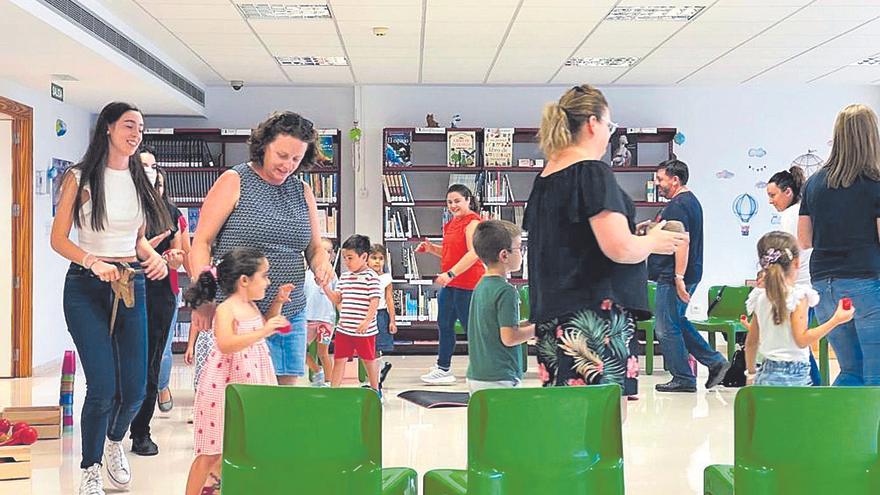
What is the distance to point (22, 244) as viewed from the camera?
28.0ft

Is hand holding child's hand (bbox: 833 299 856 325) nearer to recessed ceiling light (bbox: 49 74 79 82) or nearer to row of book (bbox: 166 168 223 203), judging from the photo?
recessed ceiling light (bbox: 49 74 79 82)

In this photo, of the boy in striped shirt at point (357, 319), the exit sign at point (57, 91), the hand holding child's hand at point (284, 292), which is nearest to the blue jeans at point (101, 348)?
the hand holding child's hand at point (284, 292)

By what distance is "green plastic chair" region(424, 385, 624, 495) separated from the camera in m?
2.42

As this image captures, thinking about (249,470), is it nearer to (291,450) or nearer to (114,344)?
→ (291,450)

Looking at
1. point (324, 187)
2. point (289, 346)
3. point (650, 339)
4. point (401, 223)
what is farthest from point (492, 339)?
point (324, 187)

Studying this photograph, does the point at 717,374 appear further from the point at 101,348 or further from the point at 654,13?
the point at 101,348

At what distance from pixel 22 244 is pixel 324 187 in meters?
3.12

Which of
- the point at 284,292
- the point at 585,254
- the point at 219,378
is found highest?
the point at 585,254

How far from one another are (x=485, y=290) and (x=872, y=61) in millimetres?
6852

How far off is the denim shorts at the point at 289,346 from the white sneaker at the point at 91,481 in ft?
3.33

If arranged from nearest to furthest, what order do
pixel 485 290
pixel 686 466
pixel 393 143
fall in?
pixel 485 290
pixel 686 466
pixel 393 143

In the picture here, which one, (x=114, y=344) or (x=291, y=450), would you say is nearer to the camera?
(x=291, y=450)

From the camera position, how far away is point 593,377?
2930mm

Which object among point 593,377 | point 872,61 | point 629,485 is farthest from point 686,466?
point 872,61
